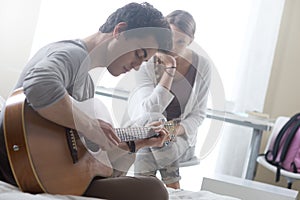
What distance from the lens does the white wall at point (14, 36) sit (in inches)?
99.5

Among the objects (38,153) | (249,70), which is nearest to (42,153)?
(38,153)

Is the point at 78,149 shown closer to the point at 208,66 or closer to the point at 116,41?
the point at 116,41

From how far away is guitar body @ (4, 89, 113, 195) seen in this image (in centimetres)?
93

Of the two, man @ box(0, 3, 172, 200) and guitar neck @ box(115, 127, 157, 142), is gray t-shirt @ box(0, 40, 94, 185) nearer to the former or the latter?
man @ box(0, 3, 172, 200)

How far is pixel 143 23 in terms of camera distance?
102 centimetres

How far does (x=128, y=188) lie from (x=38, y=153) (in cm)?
25

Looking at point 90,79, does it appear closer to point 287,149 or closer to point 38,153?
point 38,153

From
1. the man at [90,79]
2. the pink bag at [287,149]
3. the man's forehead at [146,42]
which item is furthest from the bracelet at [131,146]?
the pink bag at [287,149]

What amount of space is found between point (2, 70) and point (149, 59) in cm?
171

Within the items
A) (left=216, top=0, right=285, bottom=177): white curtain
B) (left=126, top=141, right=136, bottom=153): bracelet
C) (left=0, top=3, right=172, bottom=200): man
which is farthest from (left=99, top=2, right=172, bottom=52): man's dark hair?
(left=216, top=0, right=285, bottom=177): white curtain

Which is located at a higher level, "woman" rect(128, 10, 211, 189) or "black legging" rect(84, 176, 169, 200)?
"woman" rect(128, 10, 211, 189)

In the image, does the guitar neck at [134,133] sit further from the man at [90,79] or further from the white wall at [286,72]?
the white wall at [286,72]

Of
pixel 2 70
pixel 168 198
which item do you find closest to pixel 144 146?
pixel 168 198

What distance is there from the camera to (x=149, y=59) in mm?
1066
